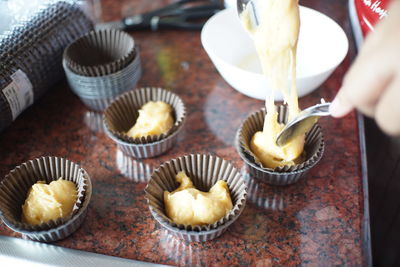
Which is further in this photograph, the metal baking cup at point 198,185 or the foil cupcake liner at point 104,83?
the foil cupcake liner at point 104,83

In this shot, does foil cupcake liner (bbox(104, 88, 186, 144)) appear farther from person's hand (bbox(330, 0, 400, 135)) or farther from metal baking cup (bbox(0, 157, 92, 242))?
person's hand (bbox(330, 0, 400, 135))

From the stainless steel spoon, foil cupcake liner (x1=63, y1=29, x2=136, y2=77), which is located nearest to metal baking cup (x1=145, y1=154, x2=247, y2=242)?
the stainless steel spoon

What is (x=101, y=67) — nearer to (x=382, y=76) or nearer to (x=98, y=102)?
(x=98, y=102)

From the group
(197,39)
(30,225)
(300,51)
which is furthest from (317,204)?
(197,39)

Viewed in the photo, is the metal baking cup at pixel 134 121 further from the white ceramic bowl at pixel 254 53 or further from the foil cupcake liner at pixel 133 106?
the white ceramic bowl at pixel 254 53

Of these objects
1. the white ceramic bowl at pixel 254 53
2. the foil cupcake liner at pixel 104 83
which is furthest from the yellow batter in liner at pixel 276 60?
the foil cupcake liner at pixel 104 83

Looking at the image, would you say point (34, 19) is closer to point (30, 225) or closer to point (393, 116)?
point (30, 225)

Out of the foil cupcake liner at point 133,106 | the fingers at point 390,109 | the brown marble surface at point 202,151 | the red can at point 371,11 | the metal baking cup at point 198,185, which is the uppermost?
the fingers at point 390,109
